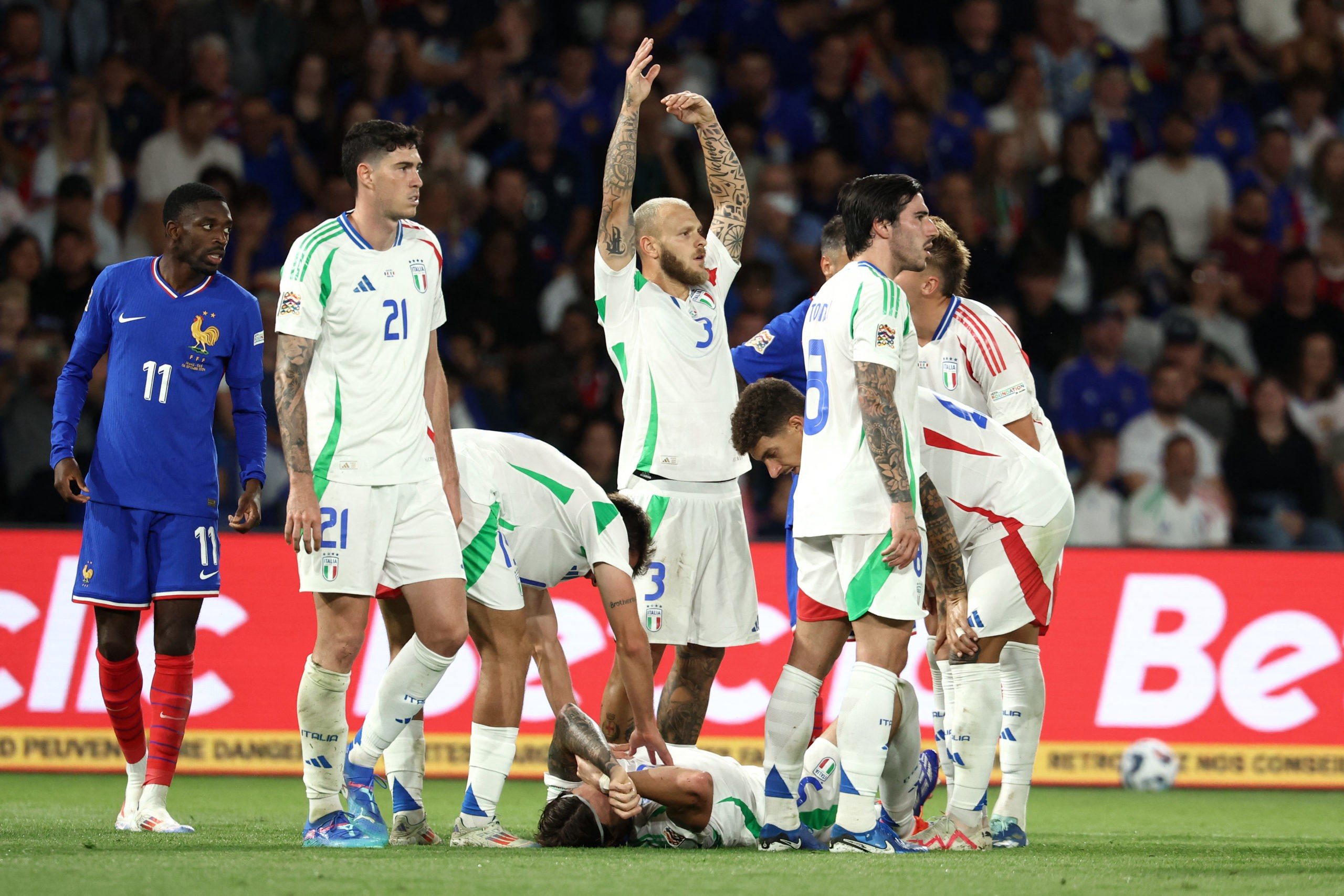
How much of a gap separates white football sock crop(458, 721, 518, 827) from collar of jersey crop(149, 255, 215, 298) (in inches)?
86.7

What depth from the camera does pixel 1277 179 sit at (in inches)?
572

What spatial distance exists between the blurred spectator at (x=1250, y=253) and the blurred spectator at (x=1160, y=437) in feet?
5.12

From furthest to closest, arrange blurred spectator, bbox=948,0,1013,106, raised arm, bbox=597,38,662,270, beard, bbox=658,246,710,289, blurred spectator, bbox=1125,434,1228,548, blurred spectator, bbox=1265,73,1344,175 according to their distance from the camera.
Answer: blurred spectator, bbox=1265,73,1344,175
blurred spectator, bbox=948,0,1013,106
blurred spectator, bbox=1125,434,1228,548
beard, bbox=658,246,710,289
raised arm, bbox=597,38,662,270

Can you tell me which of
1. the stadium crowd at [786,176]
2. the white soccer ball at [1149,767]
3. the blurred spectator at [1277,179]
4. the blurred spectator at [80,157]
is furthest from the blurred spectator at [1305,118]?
the blurred spectator at [80,157]

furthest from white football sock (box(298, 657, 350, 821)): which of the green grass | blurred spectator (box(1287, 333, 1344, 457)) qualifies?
blurred spectator (box(1287, 333, 1344, 457))

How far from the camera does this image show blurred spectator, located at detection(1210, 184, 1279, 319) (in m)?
13.8

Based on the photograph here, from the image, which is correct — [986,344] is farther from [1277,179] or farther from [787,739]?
[1277,179]

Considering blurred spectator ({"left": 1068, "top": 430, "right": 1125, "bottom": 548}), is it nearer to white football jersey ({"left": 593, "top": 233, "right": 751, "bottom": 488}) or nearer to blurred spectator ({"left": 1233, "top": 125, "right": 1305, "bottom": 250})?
blurred spectator ({"left": 1233, "top": 125, "right": 1305, "bottom": 250})

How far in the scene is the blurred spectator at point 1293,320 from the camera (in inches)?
528

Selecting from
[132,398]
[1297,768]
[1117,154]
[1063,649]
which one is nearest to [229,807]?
[132,398]

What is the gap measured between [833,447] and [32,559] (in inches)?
231

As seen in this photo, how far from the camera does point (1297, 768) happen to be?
32.6 feet

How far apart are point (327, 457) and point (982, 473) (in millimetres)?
2621

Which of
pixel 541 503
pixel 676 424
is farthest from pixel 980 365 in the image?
pixel 541 503
